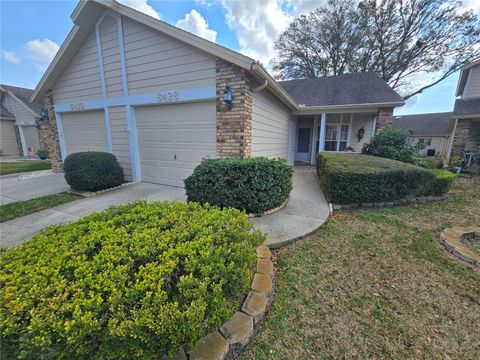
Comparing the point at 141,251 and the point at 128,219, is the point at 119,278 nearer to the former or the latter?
the point at 141,251

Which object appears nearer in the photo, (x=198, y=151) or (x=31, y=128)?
(x=198, y=151)

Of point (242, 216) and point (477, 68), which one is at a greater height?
point (477, 68)

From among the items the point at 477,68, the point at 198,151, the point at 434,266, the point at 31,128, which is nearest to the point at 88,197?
the point at 198,151

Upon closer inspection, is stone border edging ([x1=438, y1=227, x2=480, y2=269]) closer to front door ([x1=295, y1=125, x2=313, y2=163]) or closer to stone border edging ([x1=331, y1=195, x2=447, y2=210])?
stone border edging ([x1=331, y1=195, x2=447, y2=210])

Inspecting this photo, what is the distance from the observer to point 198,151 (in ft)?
18.0

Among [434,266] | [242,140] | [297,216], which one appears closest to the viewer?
[434,266]

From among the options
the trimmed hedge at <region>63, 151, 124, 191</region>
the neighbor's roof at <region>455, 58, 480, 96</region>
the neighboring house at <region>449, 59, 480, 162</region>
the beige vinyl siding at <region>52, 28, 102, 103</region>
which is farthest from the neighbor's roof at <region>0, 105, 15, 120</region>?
the neighbor's roof at <region>455, 58, 480, 96</region>

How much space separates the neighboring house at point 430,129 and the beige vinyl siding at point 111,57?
2715cm

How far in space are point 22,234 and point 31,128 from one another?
61.9 ft

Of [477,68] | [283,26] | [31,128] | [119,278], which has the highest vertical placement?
[283,26]

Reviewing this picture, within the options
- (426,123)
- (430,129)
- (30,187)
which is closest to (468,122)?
(30,187)

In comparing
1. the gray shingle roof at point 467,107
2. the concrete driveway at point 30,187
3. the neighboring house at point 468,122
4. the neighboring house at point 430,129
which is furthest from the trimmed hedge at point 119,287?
the neighboring house at point 430,129

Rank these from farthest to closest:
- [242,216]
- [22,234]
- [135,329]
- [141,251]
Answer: [22,234] → [242,216] → [141,251] → [135,329]

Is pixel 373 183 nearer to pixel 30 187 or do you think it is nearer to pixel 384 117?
pixel 384 117
